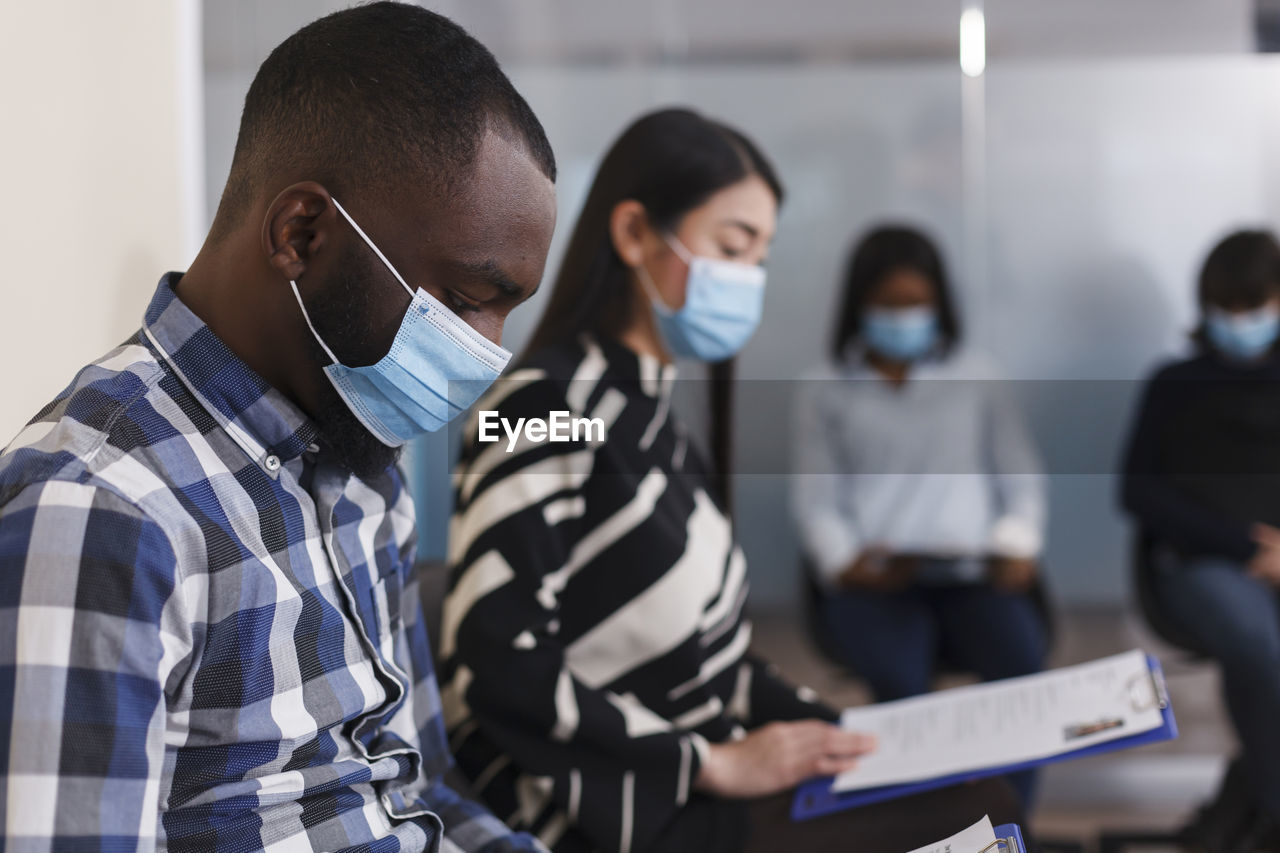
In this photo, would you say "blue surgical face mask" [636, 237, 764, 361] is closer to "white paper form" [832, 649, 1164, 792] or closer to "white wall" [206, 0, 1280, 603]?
"white paper form" [832, 649, 1164, 792]

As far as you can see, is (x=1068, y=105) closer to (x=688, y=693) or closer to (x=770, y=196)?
(x=770, y=196)

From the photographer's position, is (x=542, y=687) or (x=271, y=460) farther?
(x=542, y=687)

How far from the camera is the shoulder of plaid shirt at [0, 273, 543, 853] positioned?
1.69 ft

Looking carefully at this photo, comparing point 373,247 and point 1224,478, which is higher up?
point 373,247

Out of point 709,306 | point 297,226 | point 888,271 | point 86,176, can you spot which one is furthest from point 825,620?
point 297,226

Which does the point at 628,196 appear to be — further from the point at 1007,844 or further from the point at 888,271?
the point at 888,271

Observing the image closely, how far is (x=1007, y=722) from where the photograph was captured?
1030 mm

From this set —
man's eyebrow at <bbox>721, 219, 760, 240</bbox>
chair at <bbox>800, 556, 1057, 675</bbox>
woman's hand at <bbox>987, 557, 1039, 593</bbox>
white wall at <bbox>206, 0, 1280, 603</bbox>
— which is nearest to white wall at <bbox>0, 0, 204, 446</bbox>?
man's eyebrow at <bbox>721, 219, 760, 240</bbox>

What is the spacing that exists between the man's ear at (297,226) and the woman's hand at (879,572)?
68.5 inches

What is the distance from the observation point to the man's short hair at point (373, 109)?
24.8 inches

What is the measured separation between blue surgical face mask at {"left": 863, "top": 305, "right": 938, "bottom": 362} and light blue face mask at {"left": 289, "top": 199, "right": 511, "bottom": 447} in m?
1.78

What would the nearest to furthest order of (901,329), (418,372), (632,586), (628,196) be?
(418,372) < (632,586) < (628,196) < (901,329)

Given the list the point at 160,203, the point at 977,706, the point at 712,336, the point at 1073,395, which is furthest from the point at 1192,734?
the point at 160,203

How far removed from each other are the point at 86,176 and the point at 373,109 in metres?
0.58
